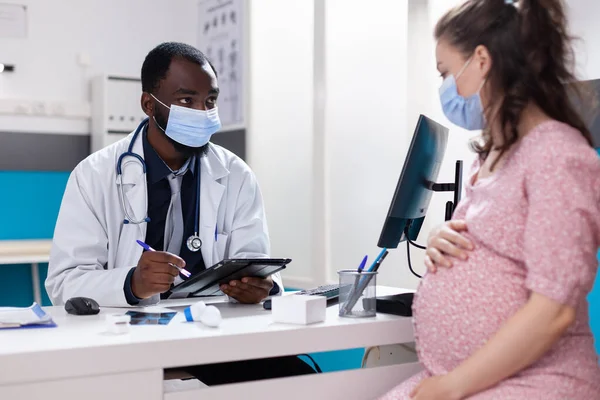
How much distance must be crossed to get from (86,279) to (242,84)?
89.1 inches

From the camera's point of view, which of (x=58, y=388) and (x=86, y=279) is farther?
(x=86, y=279)

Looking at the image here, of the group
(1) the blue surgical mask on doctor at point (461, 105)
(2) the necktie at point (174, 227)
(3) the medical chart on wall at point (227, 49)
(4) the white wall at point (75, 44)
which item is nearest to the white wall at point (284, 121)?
(3) the medical chart on wall at point (227, 49)

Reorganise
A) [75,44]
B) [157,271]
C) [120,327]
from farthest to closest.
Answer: [75,44] → [157,271] → [120,327]

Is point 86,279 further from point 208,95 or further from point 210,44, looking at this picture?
point 210,44

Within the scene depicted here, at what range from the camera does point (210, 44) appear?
13.5 ft

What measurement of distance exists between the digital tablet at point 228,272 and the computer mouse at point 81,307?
0.19 metres

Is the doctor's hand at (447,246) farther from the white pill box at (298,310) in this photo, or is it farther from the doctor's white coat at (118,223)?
the doctor's white coat at (118,223)

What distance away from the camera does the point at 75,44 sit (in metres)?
3.92

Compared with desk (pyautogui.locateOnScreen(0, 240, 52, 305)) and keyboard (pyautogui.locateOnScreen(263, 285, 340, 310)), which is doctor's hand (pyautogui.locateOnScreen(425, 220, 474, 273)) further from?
desk (pyautogui.locateOnScreen(0, 240, 52, 305))

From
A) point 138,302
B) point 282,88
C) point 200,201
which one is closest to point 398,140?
point 282,88

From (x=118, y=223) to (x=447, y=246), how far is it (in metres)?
0.98

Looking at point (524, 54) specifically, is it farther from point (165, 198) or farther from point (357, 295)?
point (165, 198)

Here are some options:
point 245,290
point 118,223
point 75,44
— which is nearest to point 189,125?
point 118,223

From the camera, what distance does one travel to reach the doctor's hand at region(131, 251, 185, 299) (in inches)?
58.6
